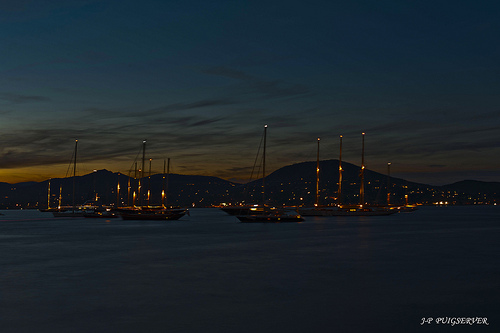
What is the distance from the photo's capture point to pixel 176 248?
53406mm

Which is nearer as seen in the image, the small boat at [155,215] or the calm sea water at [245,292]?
the calm sea water at [245,292]

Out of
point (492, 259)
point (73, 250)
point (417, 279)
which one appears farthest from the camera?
point (73, 250)

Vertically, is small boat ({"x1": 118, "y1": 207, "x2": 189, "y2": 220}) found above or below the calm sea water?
above

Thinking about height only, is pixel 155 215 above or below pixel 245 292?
above

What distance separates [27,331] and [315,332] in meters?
9.63

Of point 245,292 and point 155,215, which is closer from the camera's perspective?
point 245,292

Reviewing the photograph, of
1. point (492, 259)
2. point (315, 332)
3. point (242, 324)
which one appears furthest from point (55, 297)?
point (492, 259)

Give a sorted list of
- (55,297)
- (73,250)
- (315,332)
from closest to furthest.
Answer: (315,332), (55,297), (73,250)

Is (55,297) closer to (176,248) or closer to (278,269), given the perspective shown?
(278,269)

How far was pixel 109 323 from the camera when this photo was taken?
747 inches

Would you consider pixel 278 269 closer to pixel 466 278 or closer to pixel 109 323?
pixel 466 278

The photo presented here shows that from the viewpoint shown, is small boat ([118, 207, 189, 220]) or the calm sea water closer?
the calm sea water

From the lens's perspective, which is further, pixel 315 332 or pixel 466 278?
pixel 466 278

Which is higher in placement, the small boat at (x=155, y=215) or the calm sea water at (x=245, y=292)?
the small boat at (x=155, y=215)
